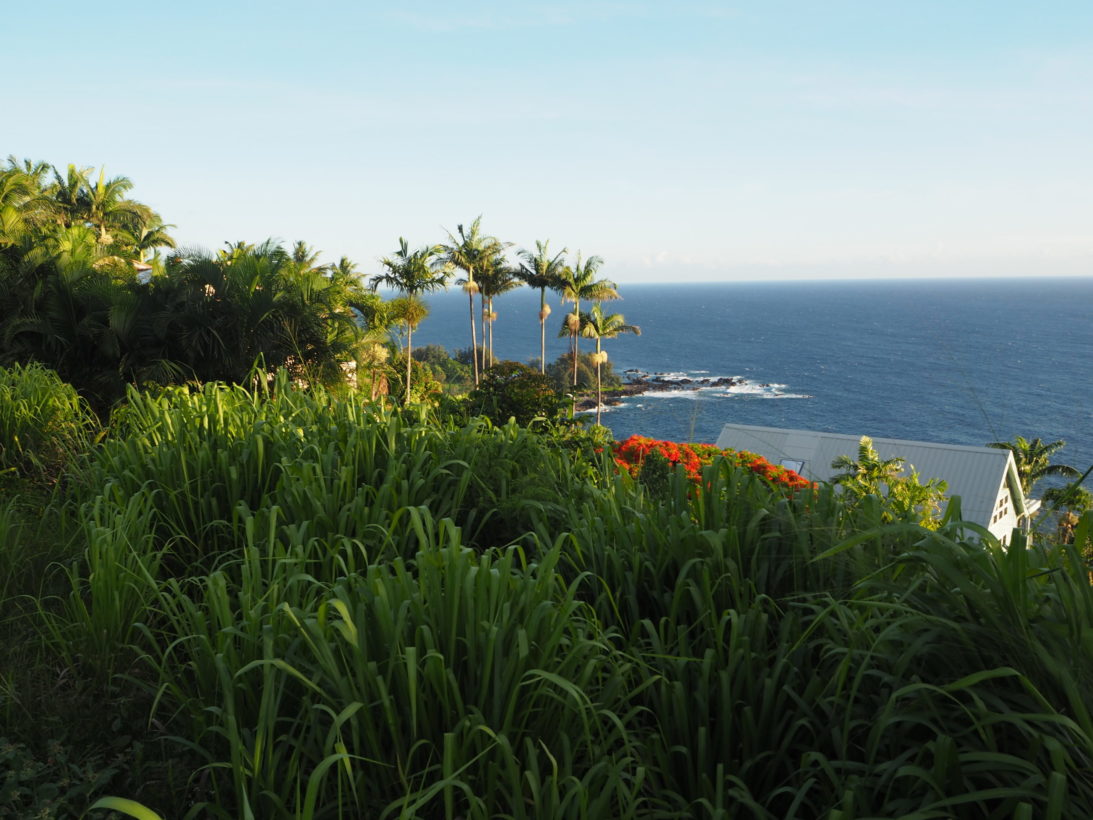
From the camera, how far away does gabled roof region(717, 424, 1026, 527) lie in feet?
101

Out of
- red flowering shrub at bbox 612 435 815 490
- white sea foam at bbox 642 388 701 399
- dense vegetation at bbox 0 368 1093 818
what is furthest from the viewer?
white sea foam at bbox 642 388 701 399

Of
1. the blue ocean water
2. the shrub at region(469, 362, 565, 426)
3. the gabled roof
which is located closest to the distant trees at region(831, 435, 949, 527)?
the blue ocean water

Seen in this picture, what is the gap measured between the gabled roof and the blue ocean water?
2.78m

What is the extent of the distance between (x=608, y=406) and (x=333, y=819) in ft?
236

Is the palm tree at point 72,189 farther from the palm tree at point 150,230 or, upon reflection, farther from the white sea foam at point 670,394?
the white sea foam at point 670,394

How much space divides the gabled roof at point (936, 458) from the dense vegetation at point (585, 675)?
89.1ft

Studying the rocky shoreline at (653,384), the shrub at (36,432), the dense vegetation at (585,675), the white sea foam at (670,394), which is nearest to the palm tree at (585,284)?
the rocky shoreline at (653,384)

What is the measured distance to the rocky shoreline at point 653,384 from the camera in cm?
7776

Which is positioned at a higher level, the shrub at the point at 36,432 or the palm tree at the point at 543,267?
the palm tree at the point at 543,267

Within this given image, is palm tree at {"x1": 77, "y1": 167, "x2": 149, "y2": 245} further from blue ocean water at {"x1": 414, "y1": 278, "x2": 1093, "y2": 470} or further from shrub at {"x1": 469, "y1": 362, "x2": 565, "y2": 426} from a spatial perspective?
shrub at {"x1": 469, "y1": 362, "x2": 565, "y2": 426}

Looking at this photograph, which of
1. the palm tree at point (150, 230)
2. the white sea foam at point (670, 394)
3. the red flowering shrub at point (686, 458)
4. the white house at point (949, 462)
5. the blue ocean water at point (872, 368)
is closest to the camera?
the red flowering shrub at point (686, 458)

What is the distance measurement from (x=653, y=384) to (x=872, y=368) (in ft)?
98.7

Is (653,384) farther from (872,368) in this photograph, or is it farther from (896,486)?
(896,486)

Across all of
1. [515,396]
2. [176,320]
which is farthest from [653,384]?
[515,396]
